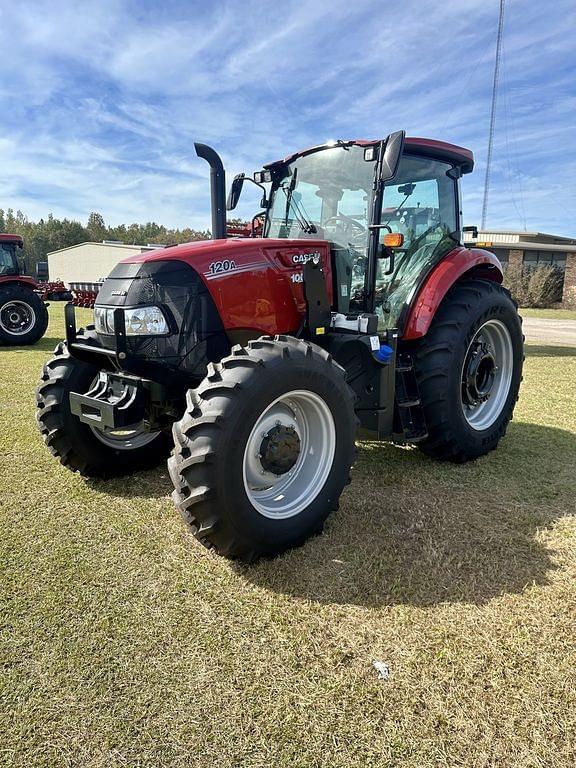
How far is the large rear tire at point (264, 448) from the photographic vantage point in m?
2.43

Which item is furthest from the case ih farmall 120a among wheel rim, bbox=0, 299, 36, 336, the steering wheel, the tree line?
the tree line

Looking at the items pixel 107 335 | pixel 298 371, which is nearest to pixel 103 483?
pixel 107 335

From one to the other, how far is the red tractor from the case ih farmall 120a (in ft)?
26.1

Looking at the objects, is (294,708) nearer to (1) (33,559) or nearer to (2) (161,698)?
(2) (161,698)

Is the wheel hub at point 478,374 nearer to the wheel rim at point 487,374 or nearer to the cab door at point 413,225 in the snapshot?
the wheel rim at point 487,374

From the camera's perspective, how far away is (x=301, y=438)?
9.91 feet

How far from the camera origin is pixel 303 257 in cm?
341

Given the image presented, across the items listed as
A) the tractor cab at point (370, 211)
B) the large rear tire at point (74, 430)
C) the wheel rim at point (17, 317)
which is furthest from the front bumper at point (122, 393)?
the wheel rim at point (17, 317)

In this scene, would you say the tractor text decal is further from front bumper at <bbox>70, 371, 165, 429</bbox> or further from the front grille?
front bumper at <bbox>70, 371, 165, 429</bbox>

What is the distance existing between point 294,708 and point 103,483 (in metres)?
2.27

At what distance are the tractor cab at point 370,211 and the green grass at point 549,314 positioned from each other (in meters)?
19.0

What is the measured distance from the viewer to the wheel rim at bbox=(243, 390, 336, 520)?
2777 mm

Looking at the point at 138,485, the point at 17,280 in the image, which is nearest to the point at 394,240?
the point at 138,485

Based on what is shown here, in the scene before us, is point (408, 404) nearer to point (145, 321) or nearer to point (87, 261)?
point (145, 321)
